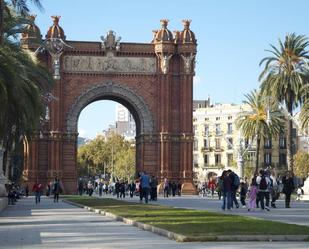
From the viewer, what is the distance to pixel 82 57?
240 feet

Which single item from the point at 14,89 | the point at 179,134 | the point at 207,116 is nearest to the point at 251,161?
the point at 207,116

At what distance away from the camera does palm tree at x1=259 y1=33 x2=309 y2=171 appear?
64.1 meters

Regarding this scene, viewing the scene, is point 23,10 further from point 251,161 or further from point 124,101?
point 251,161

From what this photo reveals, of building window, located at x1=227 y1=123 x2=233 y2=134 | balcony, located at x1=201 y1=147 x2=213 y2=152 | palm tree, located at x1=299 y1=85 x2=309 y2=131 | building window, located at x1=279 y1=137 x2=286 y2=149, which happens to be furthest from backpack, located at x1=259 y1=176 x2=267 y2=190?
balcony, located at x1=201 y1=147 x2=213 y2=152

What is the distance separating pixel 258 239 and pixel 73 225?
7283mm

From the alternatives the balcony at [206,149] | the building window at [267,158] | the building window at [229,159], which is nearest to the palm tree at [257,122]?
the building window at [267,158]

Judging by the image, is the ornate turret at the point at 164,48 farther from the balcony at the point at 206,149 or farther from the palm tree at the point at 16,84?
the balcony at the point at 206,149

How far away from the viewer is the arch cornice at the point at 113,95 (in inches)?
2869

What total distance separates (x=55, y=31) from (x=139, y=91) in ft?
32.0

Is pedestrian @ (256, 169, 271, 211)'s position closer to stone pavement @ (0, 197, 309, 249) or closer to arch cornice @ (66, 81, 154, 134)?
stone pavement @ (0, 197, 309, 249)

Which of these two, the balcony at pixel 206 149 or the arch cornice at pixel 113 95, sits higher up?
the arch cornice at pixel 113 95

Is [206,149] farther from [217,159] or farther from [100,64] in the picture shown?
[100,64]

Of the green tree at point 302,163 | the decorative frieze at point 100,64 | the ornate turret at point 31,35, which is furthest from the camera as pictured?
the green tree at point 302,163

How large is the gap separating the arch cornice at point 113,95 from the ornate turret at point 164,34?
5.57m
